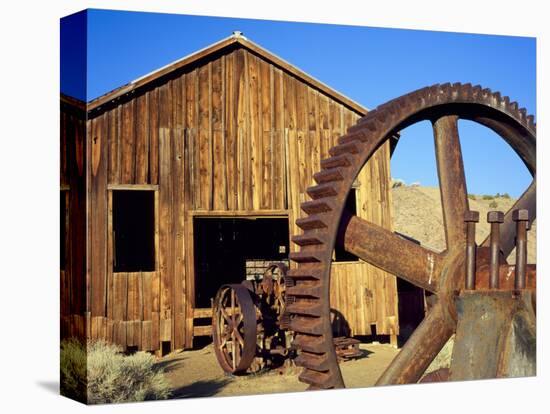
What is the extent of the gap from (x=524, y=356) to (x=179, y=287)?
20.1 feet

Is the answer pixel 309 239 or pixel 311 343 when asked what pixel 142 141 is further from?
pixel 311 343

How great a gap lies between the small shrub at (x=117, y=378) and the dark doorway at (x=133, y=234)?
788 cm

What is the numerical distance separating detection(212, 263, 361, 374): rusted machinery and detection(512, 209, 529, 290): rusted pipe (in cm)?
478

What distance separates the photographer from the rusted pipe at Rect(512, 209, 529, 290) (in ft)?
20.2

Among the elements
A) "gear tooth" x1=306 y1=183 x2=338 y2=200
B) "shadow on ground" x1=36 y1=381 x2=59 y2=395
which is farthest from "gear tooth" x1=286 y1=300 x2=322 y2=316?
"shadow on ground" x1=36 y1=381 x2=59 y2=395

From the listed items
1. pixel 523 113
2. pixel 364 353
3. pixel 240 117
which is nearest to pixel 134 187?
pixel 240 117

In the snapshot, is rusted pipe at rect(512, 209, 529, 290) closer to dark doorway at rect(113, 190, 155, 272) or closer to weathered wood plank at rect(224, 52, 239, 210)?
weathered wood plank at rect(224, 52, 239, 210)

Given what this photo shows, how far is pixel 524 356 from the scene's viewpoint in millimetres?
6215

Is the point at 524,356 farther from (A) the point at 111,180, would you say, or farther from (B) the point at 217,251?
(B) the point at 217,251

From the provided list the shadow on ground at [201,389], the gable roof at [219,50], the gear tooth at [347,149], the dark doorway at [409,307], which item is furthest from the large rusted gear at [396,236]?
the dark doorway at [409,307]

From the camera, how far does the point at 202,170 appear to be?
38.3 feet

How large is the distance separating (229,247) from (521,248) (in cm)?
1259

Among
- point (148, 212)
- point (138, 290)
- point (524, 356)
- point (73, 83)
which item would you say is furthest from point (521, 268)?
point (148, 212)

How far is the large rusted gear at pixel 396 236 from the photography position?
19.0 feet
